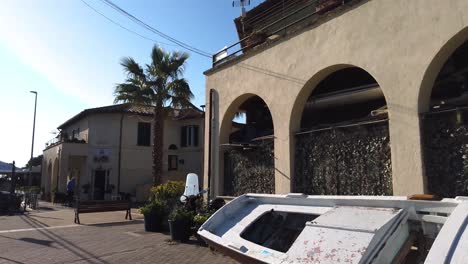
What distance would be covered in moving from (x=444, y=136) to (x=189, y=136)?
2371cm

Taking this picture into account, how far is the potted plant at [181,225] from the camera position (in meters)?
10.1

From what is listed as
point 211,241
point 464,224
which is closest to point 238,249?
point 211,241

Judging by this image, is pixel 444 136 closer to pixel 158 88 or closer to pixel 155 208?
pixel 155 208

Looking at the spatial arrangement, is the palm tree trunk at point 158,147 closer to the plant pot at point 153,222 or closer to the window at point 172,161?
the plant pot at point 153,222

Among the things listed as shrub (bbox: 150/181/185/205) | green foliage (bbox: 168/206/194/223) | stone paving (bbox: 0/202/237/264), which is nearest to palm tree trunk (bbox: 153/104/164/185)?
stone paving (bbox: 0/202/237/264)

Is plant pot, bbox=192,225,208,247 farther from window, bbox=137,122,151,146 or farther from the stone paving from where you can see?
window, bbox=137,122,151,146

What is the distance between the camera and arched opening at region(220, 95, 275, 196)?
36.1ft

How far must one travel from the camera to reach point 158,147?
66.8 feet

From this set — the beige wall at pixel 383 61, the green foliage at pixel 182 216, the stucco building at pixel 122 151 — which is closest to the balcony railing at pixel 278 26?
the beige wall at pixel 383 61

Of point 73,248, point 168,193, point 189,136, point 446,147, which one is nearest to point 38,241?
point 73,248

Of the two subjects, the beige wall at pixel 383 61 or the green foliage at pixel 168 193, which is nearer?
the beige wall at pixel 383 61

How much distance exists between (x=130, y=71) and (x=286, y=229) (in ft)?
55.4

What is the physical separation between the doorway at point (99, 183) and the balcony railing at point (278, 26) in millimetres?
17867

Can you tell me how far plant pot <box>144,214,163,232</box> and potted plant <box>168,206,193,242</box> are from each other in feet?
5.78
